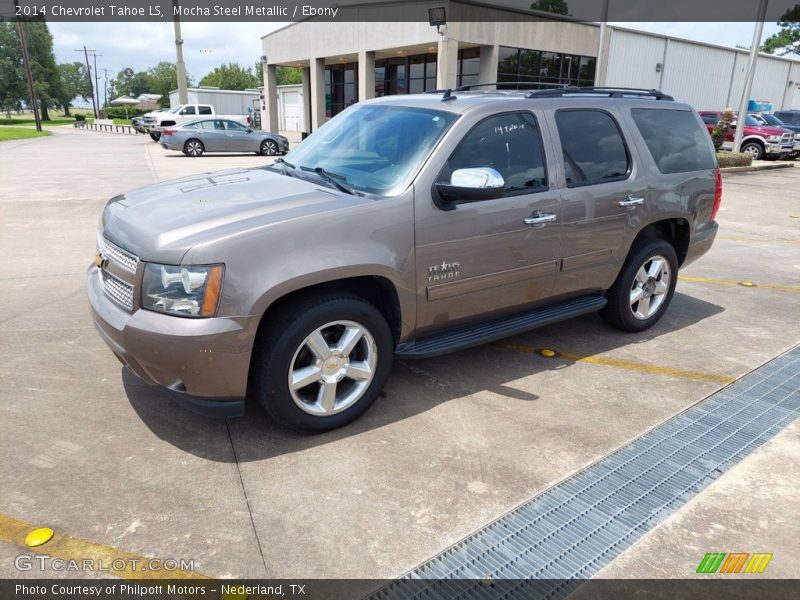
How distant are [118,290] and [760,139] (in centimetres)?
2634

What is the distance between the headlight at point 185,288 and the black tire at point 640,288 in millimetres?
3305

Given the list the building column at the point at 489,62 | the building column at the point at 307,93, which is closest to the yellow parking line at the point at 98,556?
the building column at the point at 489,62

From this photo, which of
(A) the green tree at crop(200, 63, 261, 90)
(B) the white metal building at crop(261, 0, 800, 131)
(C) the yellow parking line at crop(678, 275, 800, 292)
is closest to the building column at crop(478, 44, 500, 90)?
(B) the white metal building at crop(261, 0, 800, 131)

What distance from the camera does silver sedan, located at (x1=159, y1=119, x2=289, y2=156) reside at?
23141 mm

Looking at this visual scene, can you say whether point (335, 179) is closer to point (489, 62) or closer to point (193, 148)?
point (193, 148)

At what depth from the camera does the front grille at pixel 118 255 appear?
3.14 m

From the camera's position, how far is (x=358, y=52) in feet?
92.1

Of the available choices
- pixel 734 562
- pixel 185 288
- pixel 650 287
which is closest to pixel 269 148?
pixel 650 287

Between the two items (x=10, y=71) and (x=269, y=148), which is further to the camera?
(x=10, y=71)

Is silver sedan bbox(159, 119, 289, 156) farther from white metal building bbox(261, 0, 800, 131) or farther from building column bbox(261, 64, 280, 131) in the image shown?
building column bbox(261, 64, 280, 131)

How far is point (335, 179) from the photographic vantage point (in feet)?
12.6

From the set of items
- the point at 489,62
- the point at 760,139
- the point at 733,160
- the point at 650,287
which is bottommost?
the point at 733,160

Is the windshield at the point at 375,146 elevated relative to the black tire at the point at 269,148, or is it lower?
elevated

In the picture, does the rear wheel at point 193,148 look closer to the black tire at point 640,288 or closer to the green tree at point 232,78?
the black tire at point 640,288
